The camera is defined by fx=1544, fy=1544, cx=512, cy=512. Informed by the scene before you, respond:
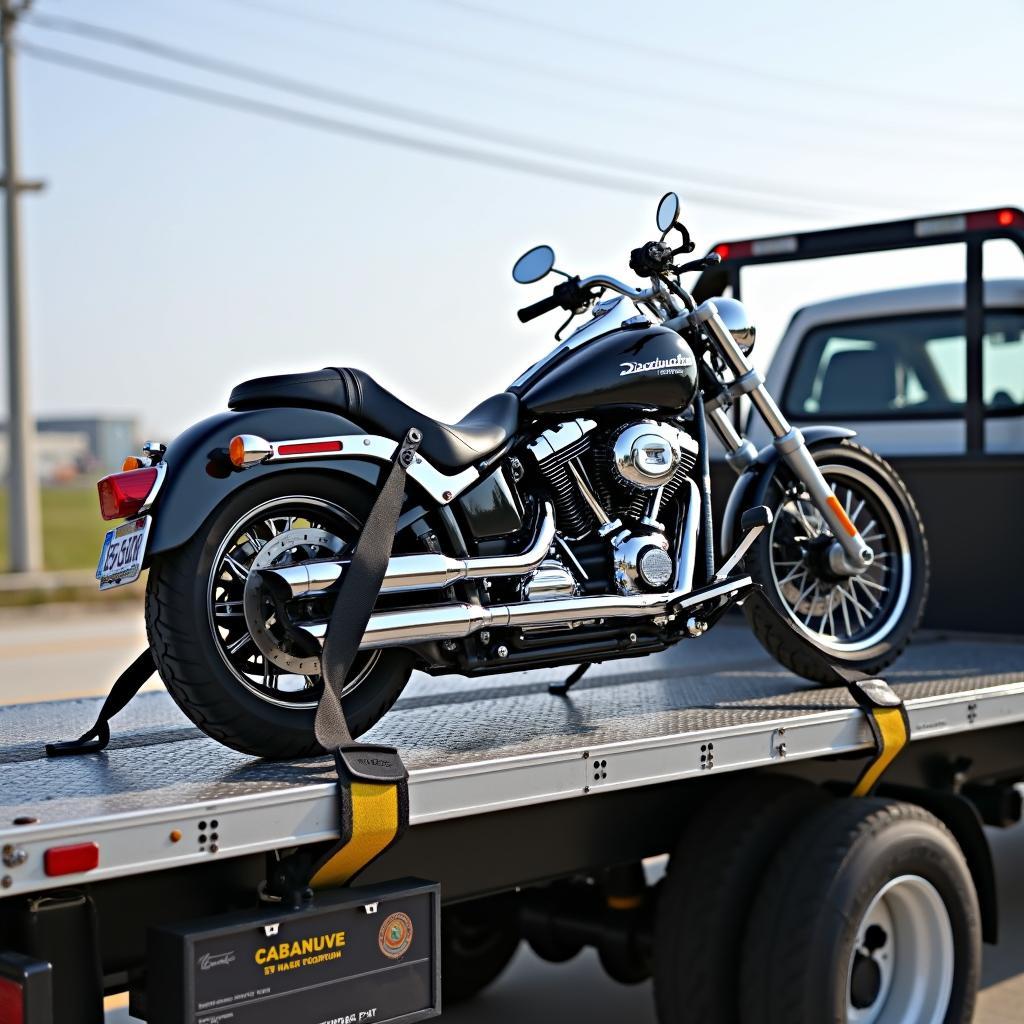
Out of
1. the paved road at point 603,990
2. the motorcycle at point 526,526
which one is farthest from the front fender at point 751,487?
the paved road at point 603,990

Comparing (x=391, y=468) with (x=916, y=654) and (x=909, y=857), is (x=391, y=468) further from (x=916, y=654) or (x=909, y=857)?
(x=916, y=654)

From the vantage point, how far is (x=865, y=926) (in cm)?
379

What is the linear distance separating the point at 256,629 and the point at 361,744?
18.6 inches

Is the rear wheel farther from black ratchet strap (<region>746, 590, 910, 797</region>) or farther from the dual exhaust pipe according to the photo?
black ratchet strap (<region>746, 590, 910, 797</region>)

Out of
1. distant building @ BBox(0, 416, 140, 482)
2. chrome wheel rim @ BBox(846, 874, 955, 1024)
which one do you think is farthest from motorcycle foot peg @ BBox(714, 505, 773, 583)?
distant building @ BBox(0, 416, 140, 482)

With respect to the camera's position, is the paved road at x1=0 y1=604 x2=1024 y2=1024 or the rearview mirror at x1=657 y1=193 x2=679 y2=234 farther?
the paved road at x1=0 y1=604 x2=1024 y2=1024

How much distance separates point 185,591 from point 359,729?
0.54 meters

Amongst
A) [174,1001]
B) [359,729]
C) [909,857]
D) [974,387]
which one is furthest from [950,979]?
[974,387]

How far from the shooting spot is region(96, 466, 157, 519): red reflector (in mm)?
3359

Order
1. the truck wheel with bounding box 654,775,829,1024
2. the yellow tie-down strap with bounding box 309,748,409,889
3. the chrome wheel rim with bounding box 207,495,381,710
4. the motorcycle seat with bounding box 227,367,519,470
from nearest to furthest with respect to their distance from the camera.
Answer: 1. the yellow tie-down strap with bounding box 309,748,409,889
2. the chrome wheel rim with bounding box 207,495,381,710
3. the motorcycle seat with bounding box 227,367,519,470
4. the truck wheel with bounding box 654,775,829,1024

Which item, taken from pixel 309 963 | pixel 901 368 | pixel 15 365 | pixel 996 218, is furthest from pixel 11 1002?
pixel 15 365

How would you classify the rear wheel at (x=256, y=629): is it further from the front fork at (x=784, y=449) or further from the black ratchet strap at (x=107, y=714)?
the front fork at (x=784, y=449)

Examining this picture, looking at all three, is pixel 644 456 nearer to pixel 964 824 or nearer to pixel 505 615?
pixel 505 615

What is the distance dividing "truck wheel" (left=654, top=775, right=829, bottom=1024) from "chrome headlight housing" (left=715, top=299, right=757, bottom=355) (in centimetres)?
149
